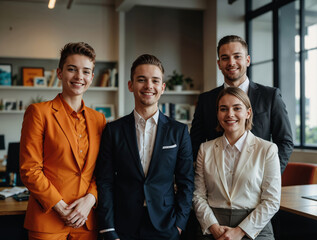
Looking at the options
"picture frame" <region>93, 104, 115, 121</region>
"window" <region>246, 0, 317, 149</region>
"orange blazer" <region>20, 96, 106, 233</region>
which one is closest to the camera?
"orange blazer" <region>20, 96, 106, 233</region>

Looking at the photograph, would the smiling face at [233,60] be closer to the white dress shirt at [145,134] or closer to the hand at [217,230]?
the white dress shirt at [145,134]

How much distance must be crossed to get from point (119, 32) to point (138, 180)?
15.7 ft

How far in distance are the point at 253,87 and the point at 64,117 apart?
1302 millimetres

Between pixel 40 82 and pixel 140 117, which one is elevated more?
pixel 40 82

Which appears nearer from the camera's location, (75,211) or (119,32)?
(75,211)

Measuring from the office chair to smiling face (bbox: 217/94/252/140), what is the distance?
1649 millimetres

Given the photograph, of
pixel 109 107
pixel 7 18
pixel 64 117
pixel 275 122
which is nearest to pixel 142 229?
pixel 64 117

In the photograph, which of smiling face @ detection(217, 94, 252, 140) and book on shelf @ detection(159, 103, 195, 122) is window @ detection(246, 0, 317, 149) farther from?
smiling face @ detection(217, 94, 252, 140)

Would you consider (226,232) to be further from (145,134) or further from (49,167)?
(49,167)

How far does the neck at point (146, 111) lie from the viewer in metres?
2.07

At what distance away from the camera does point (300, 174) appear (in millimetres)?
3580

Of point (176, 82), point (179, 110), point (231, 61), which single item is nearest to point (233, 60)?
point (231, 61)

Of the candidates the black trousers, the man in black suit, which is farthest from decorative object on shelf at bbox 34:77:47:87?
the black trousers

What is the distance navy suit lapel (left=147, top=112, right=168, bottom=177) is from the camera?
196 centimetres
